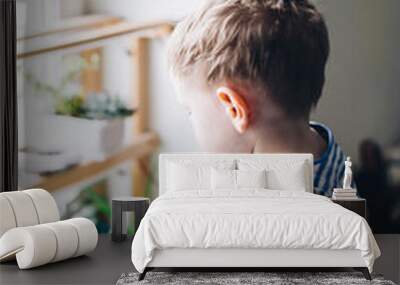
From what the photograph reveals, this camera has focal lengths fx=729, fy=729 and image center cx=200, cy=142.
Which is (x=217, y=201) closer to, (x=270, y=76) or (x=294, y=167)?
(x=294, y=167)

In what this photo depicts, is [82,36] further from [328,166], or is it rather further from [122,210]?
[328,166]

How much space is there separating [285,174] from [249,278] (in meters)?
1.80

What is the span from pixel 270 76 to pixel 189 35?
0.91 meters

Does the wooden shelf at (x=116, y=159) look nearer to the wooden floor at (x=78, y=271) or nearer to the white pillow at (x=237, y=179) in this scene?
the white pillow at (x=237, y=179)

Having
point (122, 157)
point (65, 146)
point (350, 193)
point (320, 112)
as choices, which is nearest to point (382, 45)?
point (320, 112)

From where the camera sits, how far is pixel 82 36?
749cm

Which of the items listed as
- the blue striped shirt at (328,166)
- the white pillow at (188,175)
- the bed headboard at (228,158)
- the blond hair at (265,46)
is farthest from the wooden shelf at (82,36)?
the blue striped shirt at (328,166)

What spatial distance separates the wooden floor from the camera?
16.9 ft

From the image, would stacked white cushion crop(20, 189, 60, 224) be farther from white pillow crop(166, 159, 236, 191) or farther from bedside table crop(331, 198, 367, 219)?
bedside table crop(331, 198, 367, 219)

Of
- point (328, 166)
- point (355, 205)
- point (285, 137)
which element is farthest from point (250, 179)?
point (328, 166)

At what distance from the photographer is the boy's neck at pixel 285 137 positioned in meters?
7.18

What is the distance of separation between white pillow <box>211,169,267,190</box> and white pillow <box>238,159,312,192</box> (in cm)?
11

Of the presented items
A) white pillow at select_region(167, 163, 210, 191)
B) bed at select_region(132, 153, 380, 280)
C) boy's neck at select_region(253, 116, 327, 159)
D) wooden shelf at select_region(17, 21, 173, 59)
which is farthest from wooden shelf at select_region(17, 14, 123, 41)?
bed at select_region(132, 153, 380, 280)

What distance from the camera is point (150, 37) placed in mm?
7445
